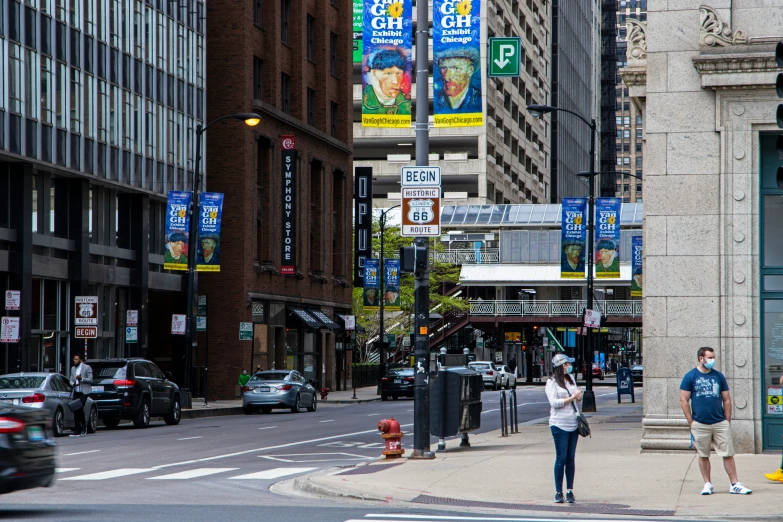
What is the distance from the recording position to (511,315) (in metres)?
79.4

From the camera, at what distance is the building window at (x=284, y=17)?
190 feet

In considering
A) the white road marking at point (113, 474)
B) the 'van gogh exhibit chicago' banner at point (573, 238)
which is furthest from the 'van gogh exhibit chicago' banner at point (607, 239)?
the white road marking at point (113, 474)

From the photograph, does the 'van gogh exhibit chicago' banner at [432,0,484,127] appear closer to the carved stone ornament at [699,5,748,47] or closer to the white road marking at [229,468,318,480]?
the carved stone ornament at [699,5,748,47]

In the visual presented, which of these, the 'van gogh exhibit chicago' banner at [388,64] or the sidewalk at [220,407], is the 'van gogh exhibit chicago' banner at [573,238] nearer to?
the sidewalk at [220,407]

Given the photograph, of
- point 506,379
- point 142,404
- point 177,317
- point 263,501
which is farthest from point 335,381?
point 263,501

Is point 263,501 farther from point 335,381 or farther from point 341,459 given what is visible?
point 335,381

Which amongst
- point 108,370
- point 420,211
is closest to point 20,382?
point 108,370

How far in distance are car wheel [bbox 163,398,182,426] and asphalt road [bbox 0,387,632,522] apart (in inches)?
13.9

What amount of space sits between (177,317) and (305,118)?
20.1 m

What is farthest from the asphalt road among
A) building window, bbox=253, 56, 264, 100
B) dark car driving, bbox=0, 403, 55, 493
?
building window, bbox=253, 56, 264, 100

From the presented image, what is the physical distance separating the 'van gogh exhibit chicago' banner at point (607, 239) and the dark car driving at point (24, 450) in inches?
1076

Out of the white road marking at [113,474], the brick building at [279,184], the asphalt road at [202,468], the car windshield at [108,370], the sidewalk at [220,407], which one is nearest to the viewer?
the asphalt road at [202,468]

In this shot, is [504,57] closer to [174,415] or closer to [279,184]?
[174,415]

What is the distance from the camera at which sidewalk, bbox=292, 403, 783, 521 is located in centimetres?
1354
